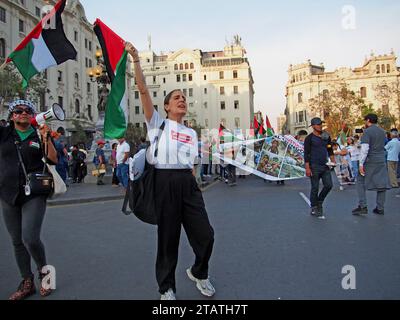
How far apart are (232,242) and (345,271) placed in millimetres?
1792

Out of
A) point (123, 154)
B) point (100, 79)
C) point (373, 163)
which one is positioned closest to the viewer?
point (373, 163)

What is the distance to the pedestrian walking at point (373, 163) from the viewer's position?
7.06 m

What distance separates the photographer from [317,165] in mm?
7250

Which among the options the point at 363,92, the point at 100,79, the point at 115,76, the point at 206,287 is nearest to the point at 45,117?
the point at 115,76

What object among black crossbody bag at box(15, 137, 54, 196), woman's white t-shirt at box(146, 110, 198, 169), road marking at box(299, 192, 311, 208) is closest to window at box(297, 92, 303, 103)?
road marking at box(299, 192, 311, 208)

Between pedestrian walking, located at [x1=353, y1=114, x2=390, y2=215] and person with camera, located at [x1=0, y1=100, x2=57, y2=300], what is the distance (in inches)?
230

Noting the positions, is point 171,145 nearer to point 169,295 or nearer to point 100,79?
point 169,295

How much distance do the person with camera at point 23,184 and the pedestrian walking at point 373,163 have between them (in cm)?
584

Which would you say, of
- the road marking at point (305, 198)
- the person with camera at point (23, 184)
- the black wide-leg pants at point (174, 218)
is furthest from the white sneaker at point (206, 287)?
the road marking at point (305, 198)

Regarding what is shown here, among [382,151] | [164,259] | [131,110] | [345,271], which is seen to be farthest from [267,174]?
[131,110]

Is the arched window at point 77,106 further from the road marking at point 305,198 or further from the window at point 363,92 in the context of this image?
the window at point 363,92

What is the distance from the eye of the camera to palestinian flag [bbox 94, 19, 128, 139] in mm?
→ 3857

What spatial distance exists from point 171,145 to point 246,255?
84.1 inches
